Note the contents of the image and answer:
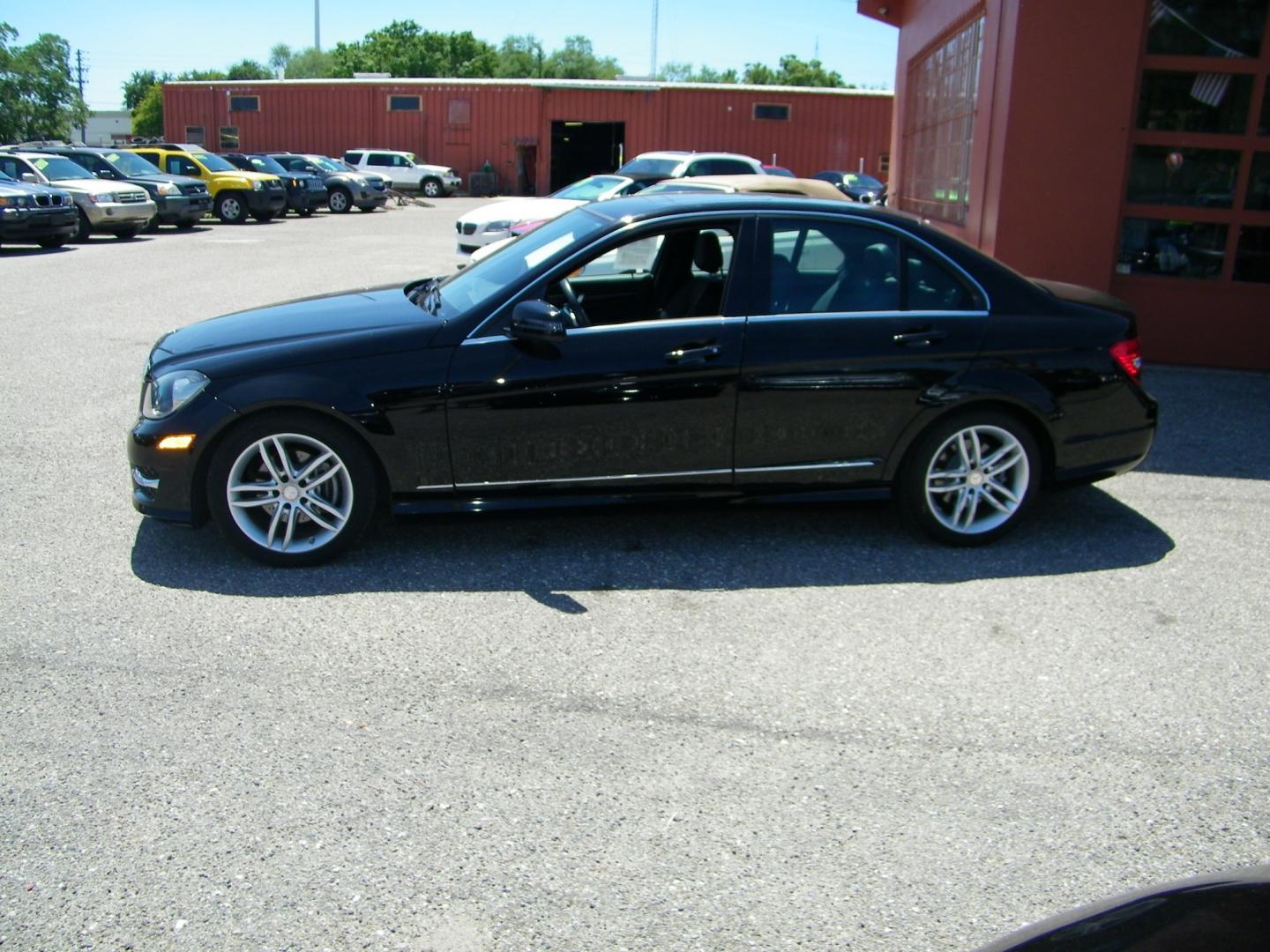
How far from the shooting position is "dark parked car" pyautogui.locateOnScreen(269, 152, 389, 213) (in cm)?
3228

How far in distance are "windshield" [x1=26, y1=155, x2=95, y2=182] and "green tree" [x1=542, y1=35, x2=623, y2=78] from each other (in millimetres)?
85862

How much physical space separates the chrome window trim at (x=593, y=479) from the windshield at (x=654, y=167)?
1401 centimetres

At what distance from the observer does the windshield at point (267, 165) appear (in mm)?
30156

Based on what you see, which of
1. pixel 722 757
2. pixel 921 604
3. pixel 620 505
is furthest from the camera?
pixel 620 505

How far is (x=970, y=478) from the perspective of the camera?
17.4 feet

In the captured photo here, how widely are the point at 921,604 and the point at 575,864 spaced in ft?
7.39

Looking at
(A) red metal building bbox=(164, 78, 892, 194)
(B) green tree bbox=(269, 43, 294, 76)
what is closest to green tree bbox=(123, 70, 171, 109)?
(B) green tree bbox=(269, 43, 294, 76)

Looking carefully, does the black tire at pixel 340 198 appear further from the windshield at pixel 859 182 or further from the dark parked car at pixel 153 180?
the windshield at pixel 859 182

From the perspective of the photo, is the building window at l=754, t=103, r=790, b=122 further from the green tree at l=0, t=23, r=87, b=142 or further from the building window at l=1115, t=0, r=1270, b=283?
the building window at l=1115, t=0, r=1270, b=283

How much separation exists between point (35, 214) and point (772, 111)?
94.4 feet

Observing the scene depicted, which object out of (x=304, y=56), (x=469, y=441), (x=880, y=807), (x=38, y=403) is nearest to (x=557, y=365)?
(x=469, y=441)

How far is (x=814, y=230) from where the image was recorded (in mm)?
5273

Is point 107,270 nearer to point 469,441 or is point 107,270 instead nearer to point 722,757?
point 469,441

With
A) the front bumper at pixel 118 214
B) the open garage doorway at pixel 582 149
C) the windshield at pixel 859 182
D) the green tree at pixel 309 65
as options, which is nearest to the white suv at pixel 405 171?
the open garage doorway at pixel 582 149
